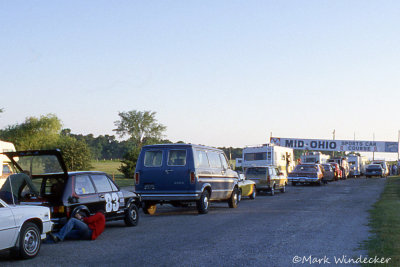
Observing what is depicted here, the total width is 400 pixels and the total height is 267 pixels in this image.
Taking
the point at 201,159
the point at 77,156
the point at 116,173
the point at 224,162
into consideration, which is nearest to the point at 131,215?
the point at 201,159

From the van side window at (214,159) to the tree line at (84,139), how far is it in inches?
696

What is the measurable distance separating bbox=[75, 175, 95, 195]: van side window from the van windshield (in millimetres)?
16569

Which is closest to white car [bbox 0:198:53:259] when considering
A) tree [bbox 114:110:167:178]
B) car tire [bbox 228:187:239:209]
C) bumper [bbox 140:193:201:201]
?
bumper [bbox 140:193:201:201]

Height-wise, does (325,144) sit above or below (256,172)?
above

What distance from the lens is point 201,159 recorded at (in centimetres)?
1706

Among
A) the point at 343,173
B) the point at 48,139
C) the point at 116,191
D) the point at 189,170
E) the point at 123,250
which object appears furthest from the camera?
the point at 48,139

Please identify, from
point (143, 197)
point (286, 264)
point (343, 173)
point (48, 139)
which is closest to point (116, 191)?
point (143, 197)

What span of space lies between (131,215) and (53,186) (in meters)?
2.75

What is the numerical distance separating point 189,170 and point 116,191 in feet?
11.9

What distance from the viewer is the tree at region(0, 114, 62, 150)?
80.1 m

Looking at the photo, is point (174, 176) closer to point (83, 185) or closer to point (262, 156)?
point (83, 185)

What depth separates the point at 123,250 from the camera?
32.2 ft

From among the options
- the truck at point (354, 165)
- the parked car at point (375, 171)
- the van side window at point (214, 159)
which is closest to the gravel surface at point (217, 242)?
the van side window at point (214, 159)

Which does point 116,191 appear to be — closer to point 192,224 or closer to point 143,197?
point 192,224
